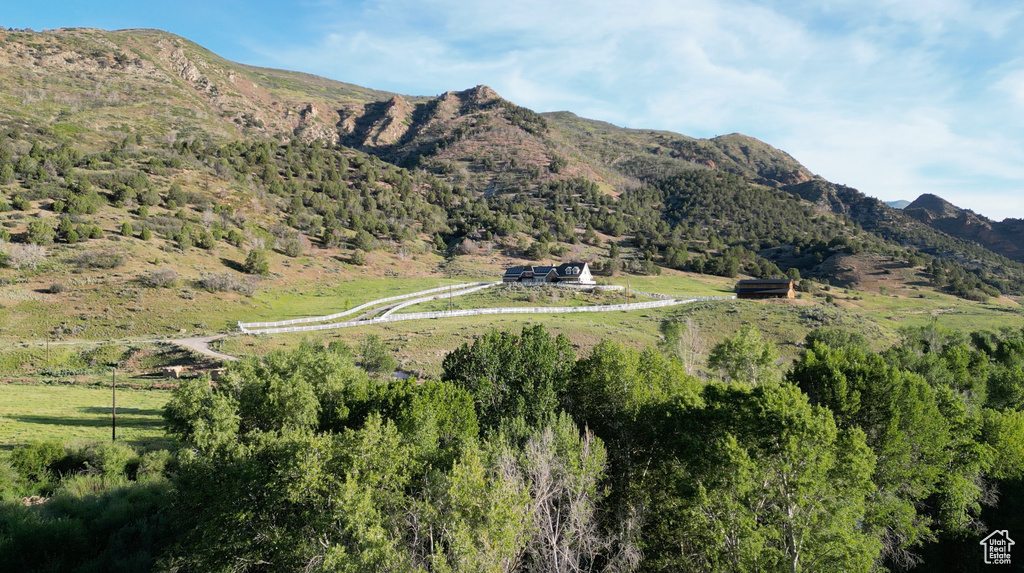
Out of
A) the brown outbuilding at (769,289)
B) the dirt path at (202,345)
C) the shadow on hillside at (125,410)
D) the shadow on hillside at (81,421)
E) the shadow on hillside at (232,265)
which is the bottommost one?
the shadow on hillside at (125,410)

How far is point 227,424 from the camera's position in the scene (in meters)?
23.7

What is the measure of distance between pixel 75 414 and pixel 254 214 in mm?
71970

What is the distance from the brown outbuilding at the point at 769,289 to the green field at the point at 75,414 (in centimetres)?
8698

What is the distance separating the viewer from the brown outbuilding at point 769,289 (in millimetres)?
86750

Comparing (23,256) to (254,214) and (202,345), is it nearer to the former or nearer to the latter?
(202,345)

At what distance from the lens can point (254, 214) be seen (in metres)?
96.9

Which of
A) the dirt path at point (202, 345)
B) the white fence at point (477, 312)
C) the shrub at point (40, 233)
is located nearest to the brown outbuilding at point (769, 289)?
the white fence at point (477, 312)

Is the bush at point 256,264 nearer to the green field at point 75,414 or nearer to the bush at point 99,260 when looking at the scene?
the bush at point 99,260

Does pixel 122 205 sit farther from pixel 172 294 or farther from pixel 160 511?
pixel 160 511

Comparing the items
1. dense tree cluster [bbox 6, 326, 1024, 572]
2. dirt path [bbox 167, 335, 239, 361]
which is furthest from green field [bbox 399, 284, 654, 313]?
dense tree cluster [bbox 6, 326, 1024, 572]

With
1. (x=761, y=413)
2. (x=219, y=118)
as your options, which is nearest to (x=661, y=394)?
(x=761, y=413)

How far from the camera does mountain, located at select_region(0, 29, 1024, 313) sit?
81.1 m

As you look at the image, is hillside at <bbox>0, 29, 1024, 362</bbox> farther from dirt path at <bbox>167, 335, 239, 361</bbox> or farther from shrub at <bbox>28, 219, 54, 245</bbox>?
dirt path at <bbox>167, 335, 239, 361</bbox>

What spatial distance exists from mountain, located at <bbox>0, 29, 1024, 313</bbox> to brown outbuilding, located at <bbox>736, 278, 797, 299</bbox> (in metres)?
26.9
